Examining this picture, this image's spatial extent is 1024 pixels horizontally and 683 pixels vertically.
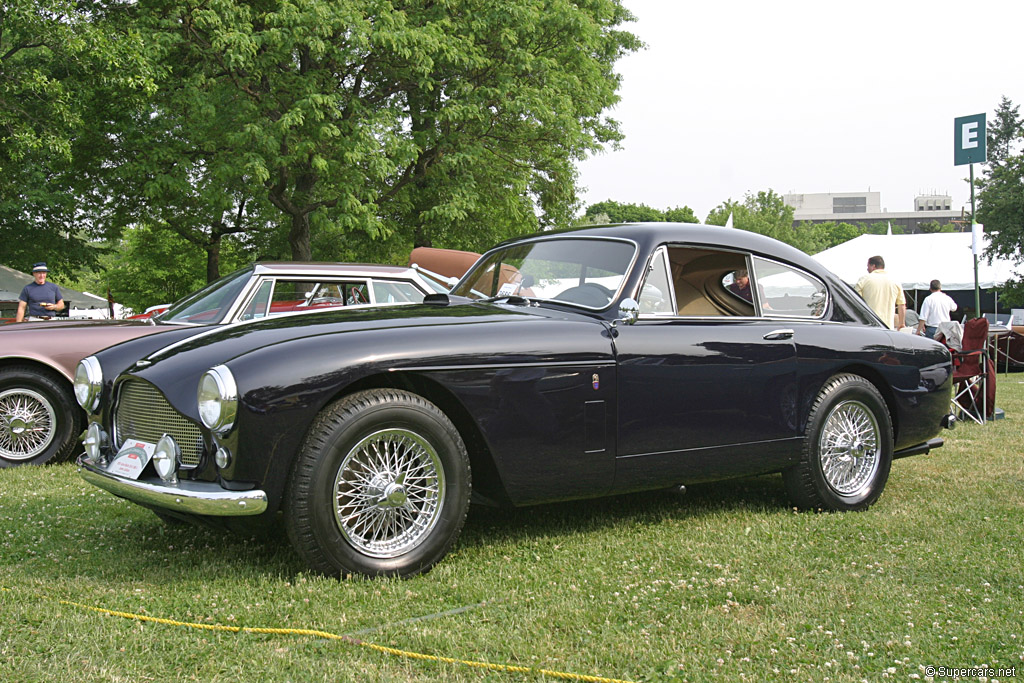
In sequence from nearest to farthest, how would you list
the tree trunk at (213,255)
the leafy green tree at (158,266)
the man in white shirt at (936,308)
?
the man in white shirt at (936,308) < the tree trunk at (213,255) < the leafy green tree at (158,266)

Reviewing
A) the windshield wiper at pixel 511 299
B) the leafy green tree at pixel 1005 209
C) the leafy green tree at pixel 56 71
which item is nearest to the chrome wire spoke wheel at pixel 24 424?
the windshield wiper at pixel 511 299

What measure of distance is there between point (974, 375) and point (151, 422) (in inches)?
336

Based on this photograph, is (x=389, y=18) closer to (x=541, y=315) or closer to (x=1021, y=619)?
(x=541, y=315)

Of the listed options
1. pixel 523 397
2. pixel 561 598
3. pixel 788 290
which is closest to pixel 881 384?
pixel 788 290

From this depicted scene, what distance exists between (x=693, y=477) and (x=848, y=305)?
1796 mm

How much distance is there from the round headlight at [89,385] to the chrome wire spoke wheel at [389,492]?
5.23ft

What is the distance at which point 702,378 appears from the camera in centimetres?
456

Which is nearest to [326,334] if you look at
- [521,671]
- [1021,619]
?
[521,671]

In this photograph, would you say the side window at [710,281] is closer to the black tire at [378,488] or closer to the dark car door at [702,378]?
the dark car door at [702,378]

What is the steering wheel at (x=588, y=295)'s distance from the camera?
459 cm

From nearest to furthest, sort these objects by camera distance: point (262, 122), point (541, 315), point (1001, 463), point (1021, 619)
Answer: point (1021, 619), point (541, 315), point (1001, 463), point (262, 122)

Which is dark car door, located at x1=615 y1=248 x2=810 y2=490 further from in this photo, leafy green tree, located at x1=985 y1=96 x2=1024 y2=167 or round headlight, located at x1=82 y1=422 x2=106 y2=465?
leafy green tree, located at x1=985 y1=96 x2=1024 y2=167

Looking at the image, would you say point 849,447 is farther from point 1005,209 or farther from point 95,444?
point 1005,209

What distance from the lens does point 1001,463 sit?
22.2 feet
